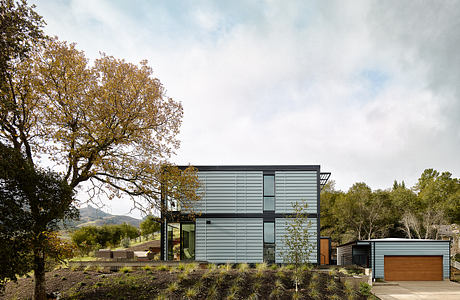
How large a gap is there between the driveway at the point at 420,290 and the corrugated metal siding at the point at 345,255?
2.80 meters

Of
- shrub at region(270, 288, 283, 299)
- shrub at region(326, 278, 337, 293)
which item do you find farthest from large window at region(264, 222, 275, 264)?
shrub at region(270, 288, 283, 299)

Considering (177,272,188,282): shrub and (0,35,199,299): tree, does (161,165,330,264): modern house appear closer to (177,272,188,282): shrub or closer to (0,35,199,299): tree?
(0,35,199,299): tree

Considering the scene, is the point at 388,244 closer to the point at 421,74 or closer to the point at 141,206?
the point at 421,74

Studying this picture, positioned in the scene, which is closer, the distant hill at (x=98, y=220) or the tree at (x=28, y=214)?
the tree at (x=28, y=214)

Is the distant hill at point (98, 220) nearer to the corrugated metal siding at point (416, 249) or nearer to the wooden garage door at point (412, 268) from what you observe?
the corrugated metal siding at point (416, 249)

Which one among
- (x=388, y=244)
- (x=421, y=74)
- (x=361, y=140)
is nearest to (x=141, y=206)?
(x=388, y=244)

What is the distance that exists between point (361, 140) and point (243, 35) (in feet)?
36.4

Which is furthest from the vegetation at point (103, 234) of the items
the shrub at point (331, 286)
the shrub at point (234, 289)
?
the shrub at point (331, 286)

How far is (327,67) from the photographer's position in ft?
51.0

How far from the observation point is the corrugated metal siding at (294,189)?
14938 millimetres

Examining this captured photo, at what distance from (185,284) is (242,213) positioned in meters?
5.84

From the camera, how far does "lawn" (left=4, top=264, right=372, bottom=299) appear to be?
9094 mm

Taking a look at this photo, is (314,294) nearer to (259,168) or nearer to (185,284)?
(185,284)

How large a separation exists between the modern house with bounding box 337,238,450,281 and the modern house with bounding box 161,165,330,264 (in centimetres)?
491
